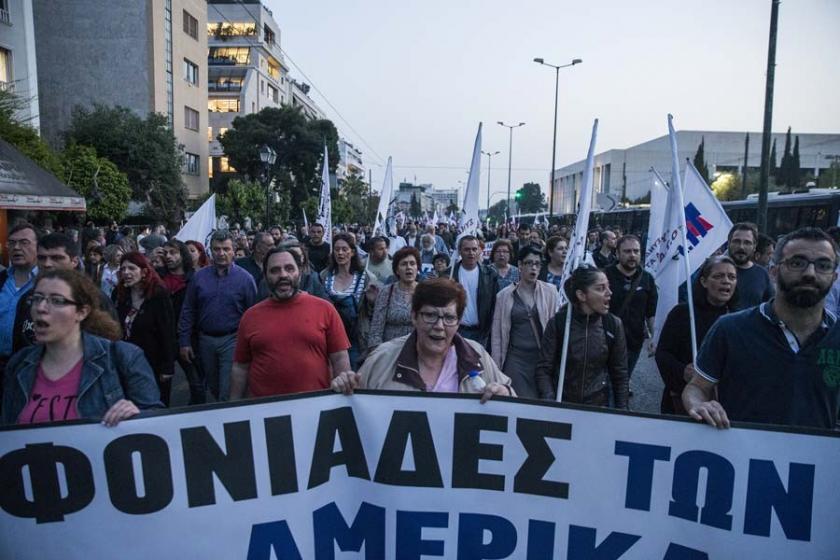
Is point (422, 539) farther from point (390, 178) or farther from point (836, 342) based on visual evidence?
point (390, 178)

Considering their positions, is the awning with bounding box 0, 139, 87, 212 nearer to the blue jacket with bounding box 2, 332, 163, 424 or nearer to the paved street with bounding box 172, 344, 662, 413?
the paved street with bounding box 172, 344, 662, 413

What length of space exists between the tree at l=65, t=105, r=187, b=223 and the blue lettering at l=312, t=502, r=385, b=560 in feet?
103

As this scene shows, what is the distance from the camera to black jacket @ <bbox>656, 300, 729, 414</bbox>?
424cm

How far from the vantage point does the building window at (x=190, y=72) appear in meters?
39.8

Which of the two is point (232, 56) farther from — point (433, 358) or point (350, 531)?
point (350, 531)

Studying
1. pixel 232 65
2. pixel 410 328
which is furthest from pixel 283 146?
pixel 410 328

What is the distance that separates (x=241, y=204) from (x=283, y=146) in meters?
21.4

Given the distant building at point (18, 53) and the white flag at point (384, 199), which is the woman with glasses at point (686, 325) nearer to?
the white flag at point (384, 199)

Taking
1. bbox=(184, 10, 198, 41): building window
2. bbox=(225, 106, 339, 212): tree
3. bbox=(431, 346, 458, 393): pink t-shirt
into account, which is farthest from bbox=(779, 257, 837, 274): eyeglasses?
bbox=(225, 106, 339, 212): tree

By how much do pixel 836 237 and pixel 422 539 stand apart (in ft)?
27.8

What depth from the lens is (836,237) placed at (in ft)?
27.8

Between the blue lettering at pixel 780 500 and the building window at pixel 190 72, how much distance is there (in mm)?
43015

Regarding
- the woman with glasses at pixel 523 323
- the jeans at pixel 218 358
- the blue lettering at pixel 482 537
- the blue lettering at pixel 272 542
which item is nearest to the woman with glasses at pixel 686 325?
the woman with glasses at pixel 523 323

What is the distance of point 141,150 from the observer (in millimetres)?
30797
